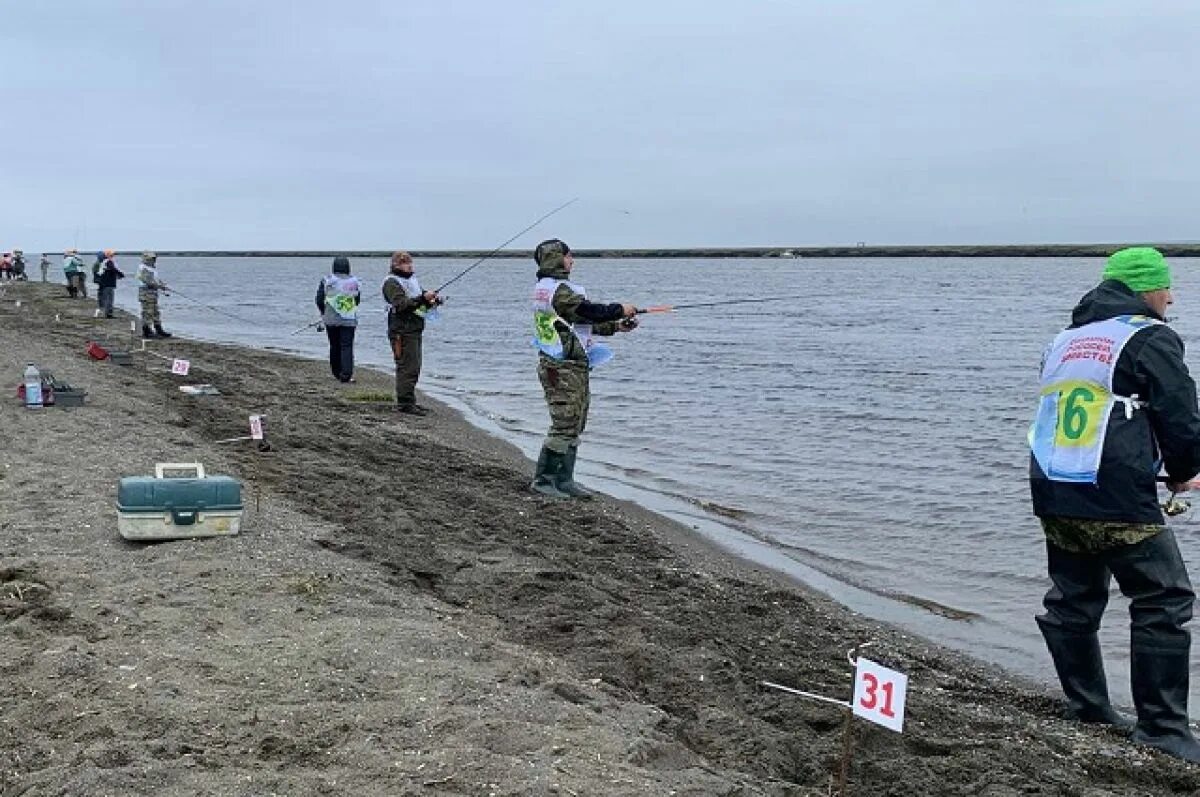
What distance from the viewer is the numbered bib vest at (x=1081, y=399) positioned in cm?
545

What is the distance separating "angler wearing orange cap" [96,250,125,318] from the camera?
2930 centimetres

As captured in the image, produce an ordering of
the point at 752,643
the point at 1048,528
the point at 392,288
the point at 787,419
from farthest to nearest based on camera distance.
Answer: the point at 787,419
the point at 392,288
the point at 752,643
the point at 1048,528

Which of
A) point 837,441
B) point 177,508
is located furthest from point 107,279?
point 177,508

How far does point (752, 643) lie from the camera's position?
654cm

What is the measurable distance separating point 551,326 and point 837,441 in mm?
7666

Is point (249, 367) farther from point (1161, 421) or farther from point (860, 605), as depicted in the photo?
point (1161, 421)

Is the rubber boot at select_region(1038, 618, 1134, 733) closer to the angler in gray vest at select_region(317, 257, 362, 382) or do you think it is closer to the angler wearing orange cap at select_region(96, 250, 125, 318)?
the angler in gray vest at select_region(317, 257, 362, 382)

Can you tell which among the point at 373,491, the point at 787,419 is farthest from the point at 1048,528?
the point at 787,419

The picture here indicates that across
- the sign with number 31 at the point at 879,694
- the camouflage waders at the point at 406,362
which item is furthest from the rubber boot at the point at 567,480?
the sign with number 31 at the point at 879,694

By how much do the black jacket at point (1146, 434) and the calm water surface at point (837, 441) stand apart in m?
2.23

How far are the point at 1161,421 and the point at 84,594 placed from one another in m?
5.19

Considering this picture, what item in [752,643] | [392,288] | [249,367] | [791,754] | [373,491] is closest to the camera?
[791,754]

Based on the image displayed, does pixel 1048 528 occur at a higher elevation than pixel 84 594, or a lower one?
higher

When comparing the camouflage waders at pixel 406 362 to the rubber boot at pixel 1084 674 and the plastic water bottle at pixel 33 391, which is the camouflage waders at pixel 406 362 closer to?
the plastic water bottle at pixel 33 391
